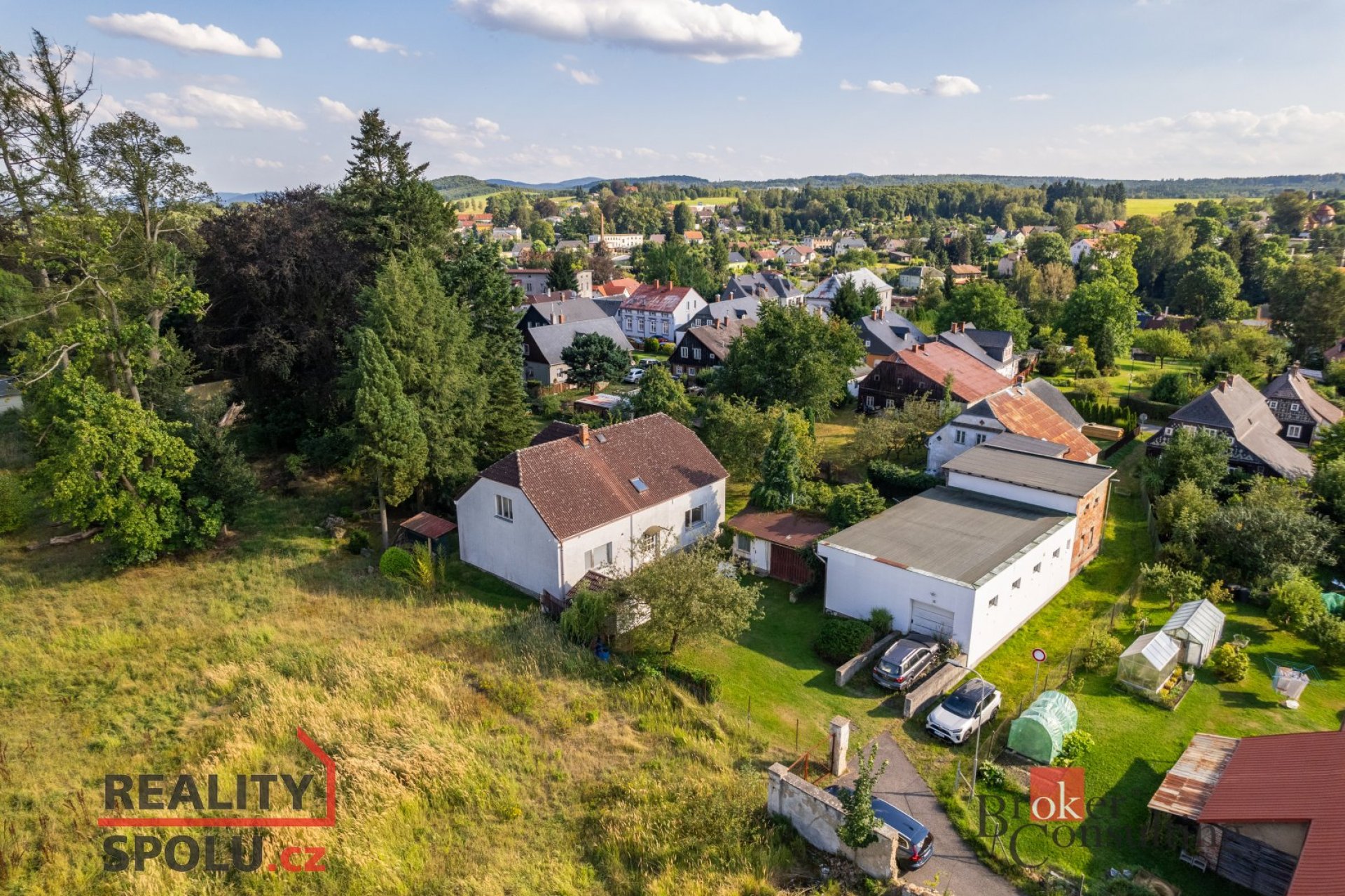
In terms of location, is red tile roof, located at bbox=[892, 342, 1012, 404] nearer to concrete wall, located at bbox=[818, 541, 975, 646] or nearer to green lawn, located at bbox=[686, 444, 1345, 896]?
green lawn, located at bbox=[686, 444, 1345, 896]

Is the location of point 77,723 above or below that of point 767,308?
below

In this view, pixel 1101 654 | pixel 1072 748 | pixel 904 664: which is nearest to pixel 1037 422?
pixel 1101 654

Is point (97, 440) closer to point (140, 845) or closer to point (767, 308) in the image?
point (140, 845)

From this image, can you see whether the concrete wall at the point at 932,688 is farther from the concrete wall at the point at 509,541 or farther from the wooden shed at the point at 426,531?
the wooden shed at the point at 426,531

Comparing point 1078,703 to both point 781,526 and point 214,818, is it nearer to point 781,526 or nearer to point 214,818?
point 781,526

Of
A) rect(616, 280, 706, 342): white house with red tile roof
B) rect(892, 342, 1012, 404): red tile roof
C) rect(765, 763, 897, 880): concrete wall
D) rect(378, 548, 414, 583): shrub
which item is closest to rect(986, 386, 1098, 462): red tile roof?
rect(892, 342, 1012, 404): red tile roof

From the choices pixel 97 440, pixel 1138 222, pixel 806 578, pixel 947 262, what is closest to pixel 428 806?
pixel 806 578
